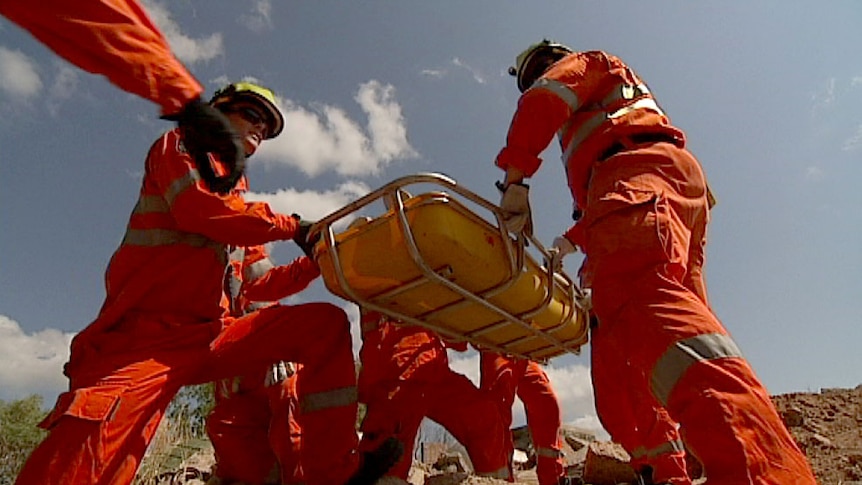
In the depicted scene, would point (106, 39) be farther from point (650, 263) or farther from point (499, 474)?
point (499, 474)

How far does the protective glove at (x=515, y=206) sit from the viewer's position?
3051 millimetres

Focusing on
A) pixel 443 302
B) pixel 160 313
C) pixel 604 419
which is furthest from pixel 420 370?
pixel 160 313

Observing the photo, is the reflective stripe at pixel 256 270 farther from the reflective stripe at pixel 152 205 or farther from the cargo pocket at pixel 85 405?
the cargo pocket at pixel 85 405

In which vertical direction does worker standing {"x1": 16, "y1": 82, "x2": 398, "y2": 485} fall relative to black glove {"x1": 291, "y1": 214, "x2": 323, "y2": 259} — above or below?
below

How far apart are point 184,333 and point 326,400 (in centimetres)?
79

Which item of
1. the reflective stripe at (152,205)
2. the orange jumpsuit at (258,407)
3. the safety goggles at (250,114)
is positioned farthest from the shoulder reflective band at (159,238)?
the safety goggles at (250,114)

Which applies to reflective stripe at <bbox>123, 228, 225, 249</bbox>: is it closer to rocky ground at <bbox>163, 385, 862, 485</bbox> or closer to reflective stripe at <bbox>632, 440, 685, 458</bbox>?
rocky ground at <bbox>163, 385, 862, 485</bbox>

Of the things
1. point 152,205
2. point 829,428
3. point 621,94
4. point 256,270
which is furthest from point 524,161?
point 829,428

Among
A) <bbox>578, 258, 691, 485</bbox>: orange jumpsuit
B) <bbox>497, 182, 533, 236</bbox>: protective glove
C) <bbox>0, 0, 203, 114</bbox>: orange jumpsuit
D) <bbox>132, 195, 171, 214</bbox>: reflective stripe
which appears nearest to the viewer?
<bbox>0, 0, 203, 114</bbox>: orange jumpsuit

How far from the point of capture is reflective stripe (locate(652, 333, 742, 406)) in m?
2.10

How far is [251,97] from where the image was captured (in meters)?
4.30

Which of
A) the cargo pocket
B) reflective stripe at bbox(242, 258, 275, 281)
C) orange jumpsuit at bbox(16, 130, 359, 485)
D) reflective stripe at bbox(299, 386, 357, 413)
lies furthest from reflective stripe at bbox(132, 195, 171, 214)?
reflective stripe at bbox(242, 258, 275, 281)

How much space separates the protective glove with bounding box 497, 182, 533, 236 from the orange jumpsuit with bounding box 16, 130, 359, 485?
1119 mm

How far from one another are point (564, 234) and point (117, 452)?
280 centimetres
